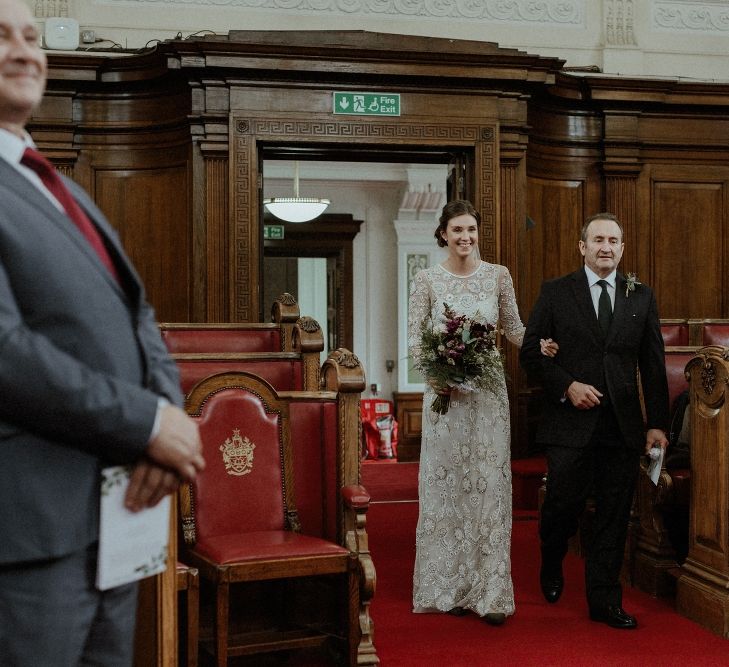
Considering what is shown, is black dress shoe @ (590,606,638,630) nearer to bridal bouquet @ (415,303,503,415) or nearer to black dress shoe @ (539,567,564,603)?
black dress shoe @ (539,567,564,603)

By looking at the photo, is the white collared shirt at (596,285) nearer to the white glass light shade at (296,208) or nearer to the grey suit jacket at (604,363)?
the grey suit jacket at (604,363)

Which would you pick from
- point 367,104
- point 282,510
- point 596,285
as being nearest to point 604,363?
point 596,285

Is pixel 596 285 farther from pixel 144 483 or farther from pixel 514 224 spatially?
pixel 514 224

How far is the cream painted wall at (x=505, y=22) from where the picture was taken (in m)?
7.35

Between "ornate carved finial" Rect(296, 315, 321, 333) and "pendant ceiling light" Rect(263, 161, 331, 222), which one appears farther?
"pendant ceiling light" Rect(263, 161, 331, 222)

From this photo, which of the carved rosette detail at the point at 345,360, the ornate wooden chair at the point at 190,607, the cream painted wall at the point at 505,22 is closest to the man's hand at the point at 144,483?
the ornate wooden chair at the point at 190,607

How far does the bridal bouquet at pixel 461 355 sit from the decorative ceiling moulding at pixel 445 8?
14.0 feet

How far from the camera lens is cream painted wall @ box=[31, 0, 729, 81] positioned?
735cm

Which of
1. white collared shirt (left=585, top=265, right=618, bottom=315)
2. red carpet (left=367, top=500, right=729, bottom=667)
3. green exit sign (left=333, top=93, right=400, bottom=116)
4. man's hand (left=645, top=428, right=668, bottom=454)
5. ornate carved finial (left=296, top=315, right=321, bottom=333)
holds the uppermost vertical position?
green exit sign (left=333, top=93, right=400, bottom=116)

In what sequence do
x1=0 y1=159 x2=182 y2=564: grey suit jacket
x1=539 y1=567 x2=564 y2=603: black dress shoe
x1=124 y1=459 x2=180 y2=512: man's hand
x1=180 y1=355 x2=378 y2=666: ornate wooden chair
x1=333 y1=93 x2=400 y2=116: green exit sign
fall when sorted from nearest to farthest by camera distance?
x1=0 y1=159 x2=182 y2=564: grey suit jacket → x1=124 y1=459 x2=180 y2=512: man's hand → x1=180 y1=355 x2=378 y2=666: ornate wooden chair → x1=539 y1=567 x2=564 y2=603: black dress shoe → x1=333 y1=93 x2=400 y2=116: green exit sign

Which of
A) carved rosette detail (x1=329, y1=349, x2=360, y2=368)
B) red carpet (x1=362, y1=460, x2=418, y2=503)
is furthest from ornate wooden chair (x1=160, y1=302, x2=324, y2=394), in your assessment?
red carpet (x1=362, y1=460, x2=418, y2=503)

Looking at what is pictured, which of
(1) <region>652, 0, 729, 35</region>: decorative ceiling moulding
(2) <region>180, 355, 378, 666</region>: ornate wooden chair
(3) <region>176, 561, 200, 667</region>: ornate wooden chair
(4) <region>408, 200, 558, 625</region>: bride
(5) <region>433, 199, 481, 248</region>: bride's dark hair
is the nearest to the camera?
(3) <region>176, 561, 200, 667</region>: ornate wooden chair

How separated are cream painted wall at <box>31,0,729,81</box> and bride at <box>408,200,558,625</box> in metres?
3.86

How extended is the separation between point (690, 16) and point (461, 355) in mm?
5463
